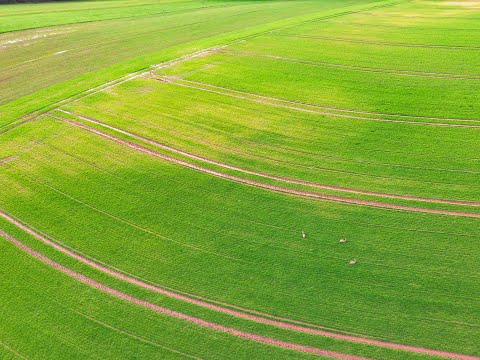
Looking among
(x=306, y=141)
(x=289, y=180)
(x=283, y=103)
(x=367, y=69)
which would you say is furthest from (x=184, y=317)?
(x=367, y=69)

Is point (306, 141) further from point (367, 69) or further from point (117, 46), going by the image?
point (117, 46)

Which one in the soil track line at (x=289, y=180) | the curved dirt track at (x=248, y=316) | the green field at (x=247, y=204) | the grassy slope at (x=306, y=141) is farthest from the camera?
the grassy slope at (x=306, y=141)

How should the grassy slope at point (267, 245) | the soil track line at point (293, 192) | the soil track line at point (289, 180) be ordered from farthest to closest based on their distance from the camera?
the soil track line at point (289, 180)
the soil track line at point (293, 192)
the grassy slope at point (267, 245)

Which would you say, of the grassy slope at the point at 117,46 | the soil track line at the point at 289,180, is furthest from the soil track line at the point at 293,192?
the grassy slope at the point at 117,46

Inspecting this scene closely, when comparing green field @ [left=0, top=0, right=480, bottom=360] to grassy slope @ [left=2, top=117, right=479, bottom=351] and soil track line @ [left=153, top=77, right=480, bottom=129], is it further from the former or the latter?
soil track line @ [left=153, top=77, right=480, bottom=129]

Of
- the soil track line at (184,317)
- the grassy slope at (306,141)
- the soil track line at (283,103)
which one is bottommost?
the soil track line at (184,317)

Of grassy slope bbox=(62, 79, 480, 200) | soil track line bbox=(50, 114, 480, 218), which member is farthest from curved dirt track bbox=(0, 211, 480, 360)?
grassy slope bbox=(62, 79, 480, 200)

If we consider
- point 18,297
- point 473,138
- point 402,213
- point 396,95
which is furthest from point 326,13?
point 18,297

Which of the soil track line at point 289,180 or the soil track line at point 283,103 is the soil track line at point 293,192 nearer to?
the soil track line at point 289,180

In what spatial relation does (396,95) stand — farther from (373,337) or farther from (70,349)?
(70,349)
